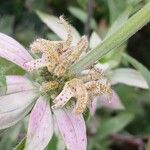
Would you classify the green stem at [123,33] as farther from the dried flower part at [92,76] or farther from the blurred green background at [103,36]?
the blurred green background at [103,36]

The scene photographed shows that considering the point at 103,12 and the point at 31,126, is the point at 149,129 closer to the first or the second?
the point at 103,12

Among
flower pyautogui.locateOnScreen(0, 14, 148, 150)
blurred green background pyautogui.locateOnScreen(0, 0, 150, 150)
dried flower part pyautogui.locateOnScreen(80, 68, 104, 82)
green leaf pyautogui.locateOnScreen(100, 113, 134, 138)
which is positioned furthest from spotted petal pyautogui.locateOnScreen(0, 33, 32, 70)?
green leaf pyautogui.locateOnScreen(100, 113, 134, 138)

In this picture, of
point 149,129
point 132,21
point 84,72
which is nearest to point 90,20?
point 149,129

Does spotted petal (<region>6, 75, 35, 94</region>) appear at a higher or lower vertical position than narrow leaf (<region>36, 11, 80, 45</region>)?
lower

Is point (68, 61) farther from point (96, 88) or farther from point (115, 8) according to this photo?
point (115, 8)

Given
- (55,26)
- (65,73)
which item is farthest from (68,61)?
(55,26)

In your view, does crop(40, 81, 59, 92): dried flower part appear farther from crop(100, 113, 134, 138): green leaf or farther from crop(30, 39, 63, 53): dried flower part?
crop(100, 113, 134, 138): green leaf
